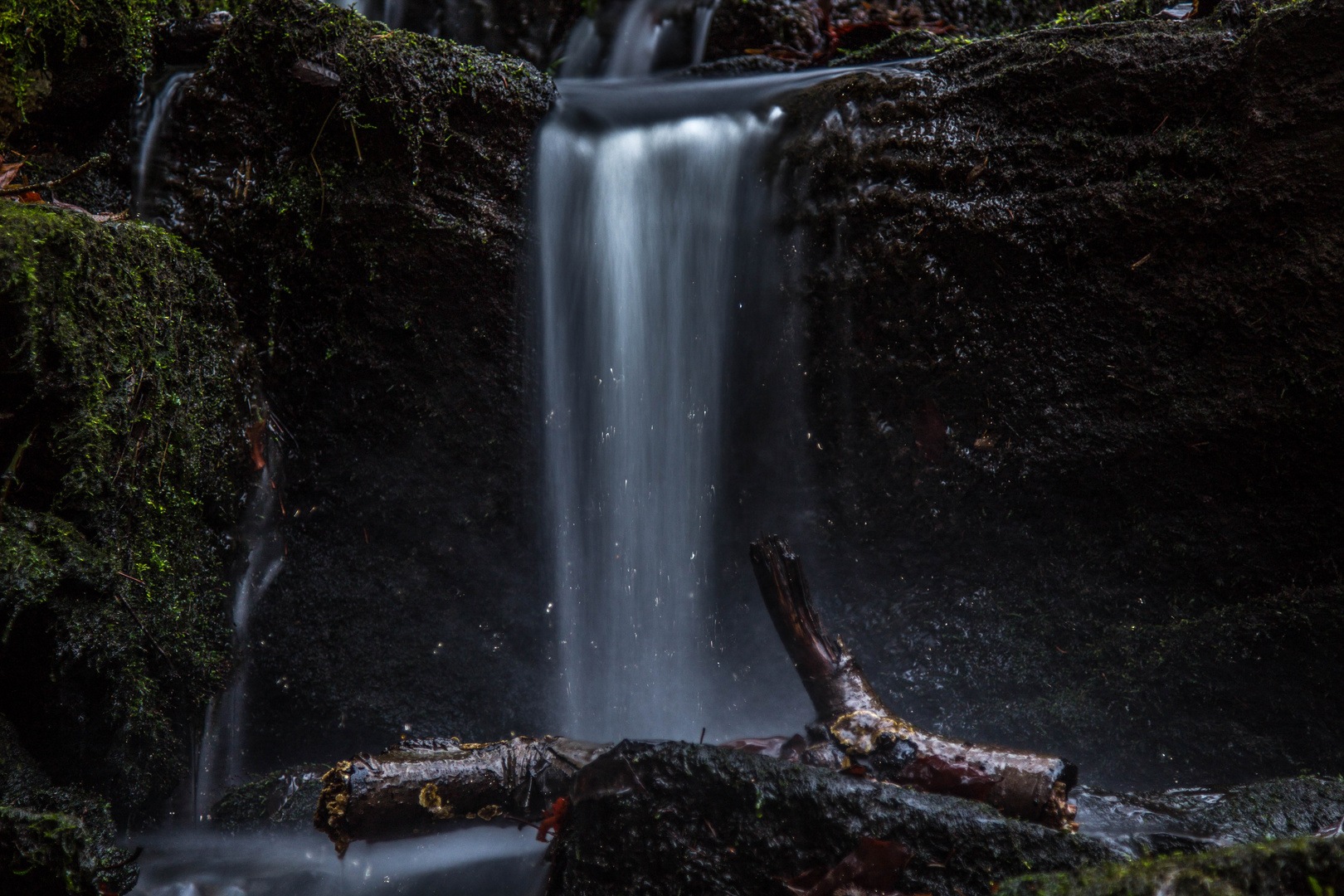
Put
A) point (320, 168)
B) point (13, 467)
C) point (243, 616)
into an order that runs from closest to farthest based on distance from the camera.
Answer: point (13, 467) → point (320, 168) → point (243, 616)

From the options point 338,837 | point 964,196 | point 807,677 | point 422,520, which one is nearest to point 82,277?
point 422,520

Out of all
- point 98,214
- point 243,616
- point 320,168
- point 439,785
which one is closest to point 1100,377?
point 439,785

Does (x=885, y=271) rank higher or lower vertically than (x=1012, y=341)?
higher

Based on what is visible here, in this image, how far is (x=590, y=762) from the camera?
84.4 inches

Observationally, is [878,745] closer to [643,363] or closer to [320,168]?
[643,363]

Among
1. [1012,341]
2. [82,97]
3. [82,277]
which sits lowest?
[1012,341]

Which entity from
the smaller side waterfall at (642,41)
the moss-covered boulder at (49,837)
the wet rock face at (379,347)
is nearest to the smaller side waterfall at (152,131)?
the wet rock face at (379,347)

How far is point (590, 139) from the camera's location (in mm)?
3391

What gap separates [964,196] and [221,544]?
3480mm

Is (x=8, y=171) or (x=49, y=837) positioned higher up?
(x=8, y=171)

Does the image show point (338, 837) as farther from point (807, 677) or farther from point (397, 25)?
point (397, 25)

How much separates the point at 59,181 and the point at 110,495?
1.28 meters

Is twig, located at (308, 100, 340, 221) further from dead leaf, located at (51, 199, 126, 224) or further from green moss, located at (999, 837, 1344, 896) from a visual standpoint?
green moss, located at (999, 837, 1344, 896)

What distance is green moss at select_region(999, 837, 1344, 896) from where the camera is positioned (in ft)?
3.31
